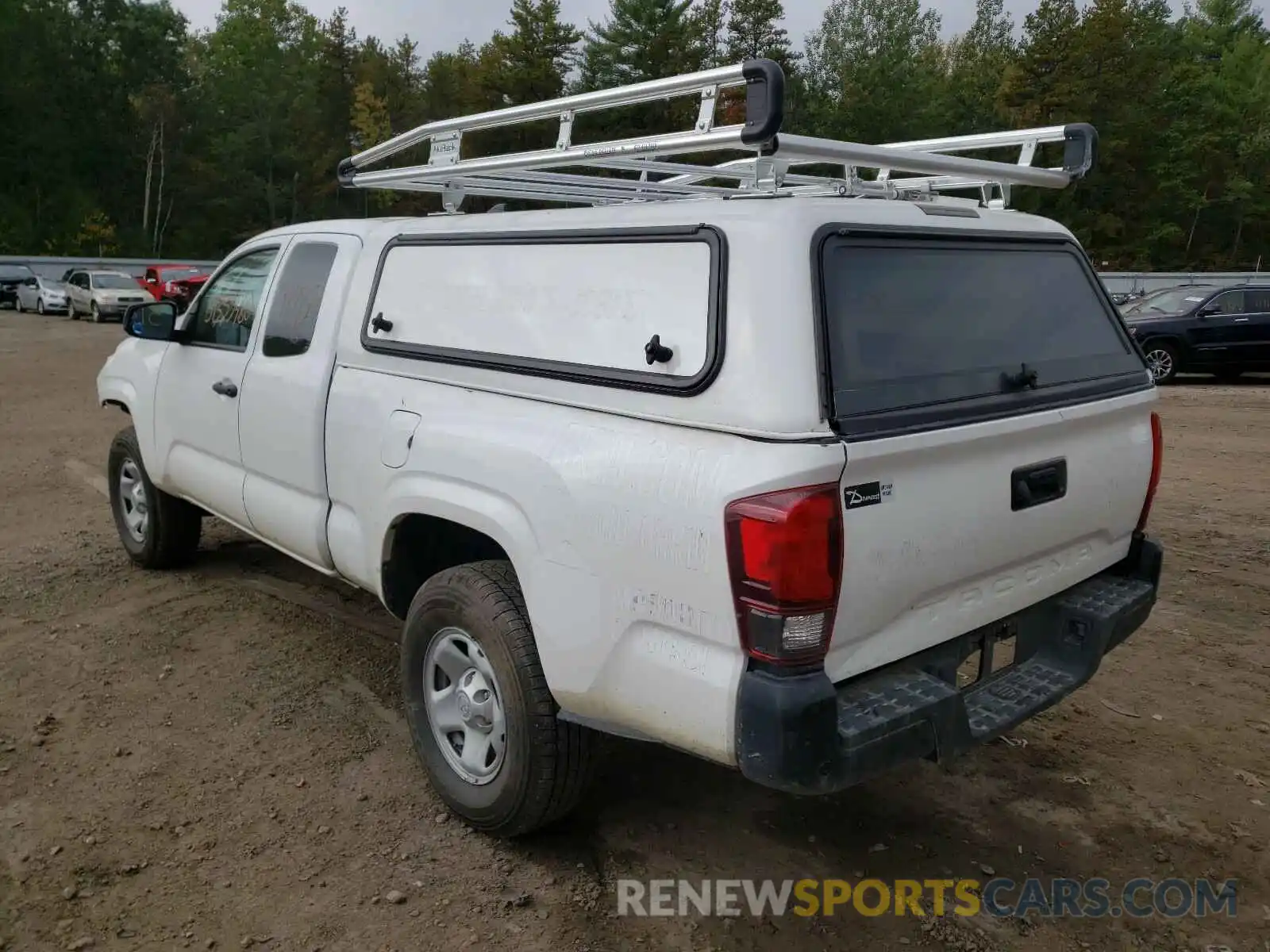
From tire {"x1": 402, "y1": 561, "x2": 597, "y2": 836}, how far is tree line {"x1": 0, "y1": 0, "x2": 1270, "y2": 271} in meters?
46.6

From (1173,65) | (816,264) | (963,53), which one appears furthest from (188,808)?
(963,53)

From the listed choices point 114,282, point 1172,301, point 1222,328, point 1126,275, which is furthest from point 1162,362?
point 114,282

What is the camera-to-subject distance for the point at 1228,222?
184 ft

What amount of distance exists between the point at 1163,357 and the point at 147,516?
1457 cm

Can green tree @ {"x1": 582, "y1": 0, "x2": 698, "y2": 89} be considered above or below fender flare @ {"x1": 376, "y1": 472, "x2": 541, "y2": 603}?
above

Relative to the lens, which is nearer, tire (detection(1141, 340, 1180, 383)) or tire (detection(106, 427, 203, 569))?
tire (detection(106, 427, 203, 569))

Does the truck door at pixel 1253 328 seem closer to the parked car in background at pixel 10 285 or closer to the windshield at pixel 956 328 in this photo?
the windshield at pixel 956 328

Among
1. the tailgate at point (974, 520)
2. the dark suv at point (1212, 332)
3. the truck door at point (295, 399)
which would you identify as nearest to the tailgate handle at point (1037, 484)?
the tailgate at point (974, 520)

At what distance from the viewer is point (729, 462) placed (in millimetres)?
2477

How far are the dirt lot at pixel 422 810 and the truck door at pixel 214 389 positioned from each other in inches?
28.9

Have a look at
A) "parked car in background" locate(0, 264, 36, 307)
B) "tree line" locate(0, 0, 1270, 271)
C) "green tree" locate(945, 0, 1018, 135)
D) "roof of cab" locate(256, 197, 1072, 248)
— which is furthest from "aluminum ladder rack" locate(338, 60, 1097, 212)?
"green tree" locate(945, 0, 1018, 135)

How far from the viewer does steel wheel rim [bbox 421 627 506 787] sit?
321cm

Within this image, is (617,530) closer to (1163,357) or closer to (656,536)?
(656,536)

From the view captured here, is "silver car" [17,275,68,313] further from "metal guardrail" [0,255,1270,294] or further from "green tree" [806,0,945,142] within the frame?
"green tree" [806,0,945,142]
